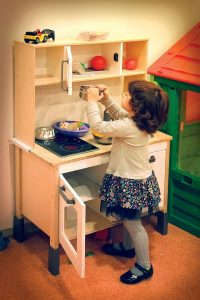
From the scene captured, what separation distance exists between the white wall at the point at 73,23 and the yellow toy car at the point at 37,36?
0.12 meters

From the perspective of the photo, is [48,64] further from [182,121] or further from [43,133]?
[182,121]

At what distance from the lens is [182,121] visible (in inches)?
124

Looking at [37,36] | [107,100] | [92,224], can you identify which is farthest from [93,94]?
[92,224]

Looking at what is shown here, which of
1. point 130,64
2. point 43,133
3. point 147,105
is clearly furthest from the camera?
point 130,64

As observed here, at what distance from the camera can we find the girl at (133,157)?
243 cm

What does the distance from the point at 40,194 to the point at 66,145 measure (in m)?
0.27

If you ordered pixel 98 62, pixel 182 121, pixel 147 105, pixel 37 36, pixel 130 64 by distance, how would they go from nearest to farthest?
pixel 147 105
pixel 37 36
pixel 98 62
pixel 130 64
pixel 182 121

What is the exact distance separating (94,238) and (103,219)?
0.21 metres

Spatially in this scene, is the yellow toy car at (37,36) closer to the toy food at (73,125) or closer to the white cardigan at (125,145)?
the white cardigan at (125,145)

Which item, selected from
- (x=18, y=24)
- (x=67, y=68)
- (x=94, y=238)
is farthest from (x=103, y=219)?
(x=18, y=24)

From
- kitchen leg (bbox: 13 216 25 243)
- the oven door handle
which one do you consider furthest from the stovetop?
kitchen leg (bbox: 13 216 25 243)

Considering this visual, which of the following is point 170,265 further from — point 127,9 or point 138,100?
point 127,9

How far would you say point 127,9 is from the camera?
2975mm

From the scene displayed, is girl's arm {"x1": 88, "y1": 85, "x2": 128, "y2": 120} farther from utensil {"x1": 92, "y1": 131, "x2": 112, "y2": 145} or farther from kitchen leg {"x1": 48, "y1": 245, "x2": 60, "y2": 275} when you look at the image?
kitchen leg {"x1": 48, "y1": 245, "x2": 60, "y2": 275}
